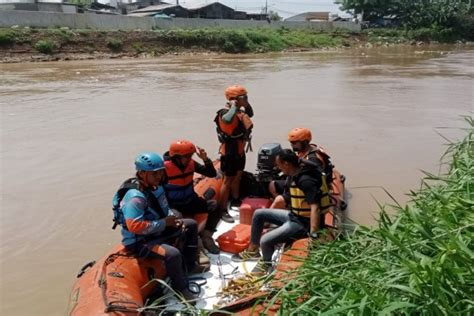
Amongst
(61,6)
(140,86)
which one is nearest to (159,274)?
(140,86)

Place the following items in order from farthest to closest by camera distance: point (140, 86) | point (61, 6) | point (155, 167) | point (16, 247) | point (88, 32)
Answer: point (61, 6), point (88, 32), point (140, 86), point (16, 247), point (155, 167)

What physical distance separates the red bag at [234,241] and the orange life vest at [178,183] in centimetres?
45

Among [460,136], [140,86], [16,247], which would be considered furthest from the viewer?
[140,86]

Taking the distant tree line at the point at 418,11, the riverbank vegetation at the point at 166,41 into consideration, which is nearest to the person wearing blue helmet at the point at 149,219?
the riverbank vegetation at the point at 166,41

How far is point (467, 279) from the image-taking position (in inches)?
83.5

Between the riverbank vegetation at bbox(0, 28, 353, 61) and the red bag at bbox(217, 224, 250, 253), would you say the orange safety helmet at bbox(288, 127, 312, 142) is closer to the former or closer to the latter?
the red bag at bbox(217, 224, 250, 253)

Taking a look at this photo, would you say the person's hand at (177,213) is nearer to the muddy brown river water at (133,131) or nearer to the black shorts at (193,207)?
the black shorts at (193,207)

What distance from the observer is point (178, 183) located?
4340 mm

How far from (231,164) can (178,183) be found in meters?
0.95

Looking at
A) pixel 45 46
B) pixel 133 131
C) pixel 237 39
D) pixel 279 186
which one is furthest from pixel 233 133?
pixel 237 39

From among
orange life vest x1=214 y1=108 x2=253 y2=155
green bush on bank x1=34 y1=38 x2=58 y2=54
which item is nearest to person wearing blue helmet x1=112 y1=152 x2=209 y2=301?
orange life vest x1=214 y1=108 x2=253 y2=155

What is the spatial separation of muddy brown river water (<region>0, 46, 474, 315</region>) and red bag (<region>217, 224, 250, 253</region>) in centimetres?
154

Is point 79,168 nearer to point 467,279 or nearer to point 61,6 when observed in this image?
point 467,279

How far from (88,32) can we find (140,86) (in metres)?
11.8
